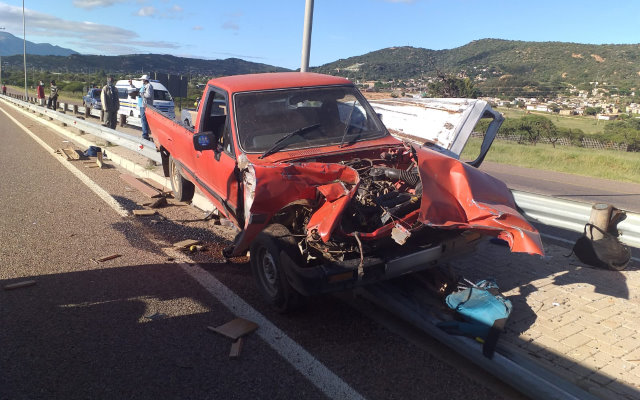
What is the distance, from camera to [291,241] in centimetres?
408

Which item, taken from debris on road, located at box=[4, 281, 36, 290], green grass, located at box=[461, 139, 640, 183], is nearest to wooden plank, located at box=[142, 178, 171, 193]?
debris on road, located at box=[4, 281, 36, 290]

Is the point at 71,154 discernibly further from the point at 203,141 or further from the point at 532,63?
the point at 532,63

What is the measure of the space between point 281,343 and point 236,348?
0.36 meters

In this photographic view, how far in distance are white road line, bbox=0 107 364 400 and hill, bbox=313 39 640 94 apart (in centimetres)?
2820

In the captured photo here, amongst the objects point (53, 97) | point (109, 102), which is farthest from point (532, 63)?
point (109, 102)

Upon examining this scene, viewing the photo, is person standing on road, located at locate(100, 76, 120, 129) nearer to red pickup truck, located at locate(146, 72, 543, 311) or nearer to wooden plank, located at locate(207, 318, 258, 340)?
red pickup truck, located at locate(146, 72, 543, 311)

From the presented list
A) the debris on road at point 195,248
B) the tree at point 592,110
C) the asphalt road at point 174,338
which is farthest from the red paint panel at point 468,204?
the tree at point 592,110

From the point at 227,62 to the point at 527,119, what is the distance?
931 inches

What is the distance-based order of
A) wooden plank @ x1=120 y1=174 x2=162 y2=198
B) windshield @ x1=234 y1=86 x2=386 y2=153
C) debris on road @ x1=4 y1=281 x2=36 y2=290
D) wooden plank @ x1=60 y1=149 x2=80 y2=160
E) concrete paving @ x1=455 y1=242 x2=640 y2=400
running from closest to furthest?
concrete paving @ x1=455 y1=242 x2=640 y2=400 → debris on road @ x1=4 y1=281 x2=36 y2=290 → windshield @ x1=234 y1=86 x2=386 y2=153 → wooden plank @ x1=120 y1=174 x2=162 y2=198 → wooden plank @ x1=60 y1=149 x2=80 y2=160

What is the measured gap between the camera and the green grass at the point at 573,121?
34531mm

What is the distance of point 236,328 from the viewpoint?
386cm

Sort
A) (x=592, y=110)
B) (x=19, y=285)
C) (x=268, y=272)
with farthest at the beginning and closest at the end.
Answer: (x=592, y=110)
(x=19, y=285)
(x=268, y=272)

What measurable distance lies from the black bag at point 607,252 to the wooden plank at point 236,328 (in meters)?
3.85

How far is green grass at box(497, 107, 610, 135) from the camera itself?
34.5m
